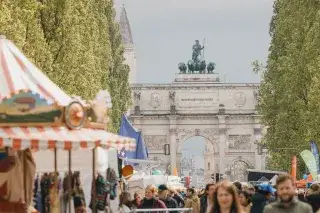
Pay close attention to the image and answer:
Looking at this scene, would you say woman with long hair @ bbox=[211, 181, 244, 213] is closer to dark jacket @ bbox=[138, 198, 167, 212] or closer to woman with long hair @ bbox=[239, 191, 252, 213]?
woman with long hair @ bbox=[239, 191, 252, 213]

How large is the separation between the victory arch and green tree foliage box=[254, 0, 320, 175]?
52001 mm

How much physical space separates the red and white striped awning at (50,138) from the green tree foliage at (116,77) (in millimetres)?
47665

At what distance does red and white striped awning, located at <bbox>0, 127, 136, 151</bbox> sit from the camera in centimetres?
1577

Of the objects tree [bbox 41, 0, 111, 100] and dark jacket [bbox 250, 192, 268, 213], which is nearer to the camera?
dark jacket [bbox 250, 192, 268, 213]

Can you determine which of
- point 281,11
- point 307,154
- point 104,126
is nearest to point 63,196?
point 104,126

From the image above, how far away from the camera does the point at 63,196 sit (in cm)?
1989

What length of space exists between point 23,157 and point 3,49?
1765mm

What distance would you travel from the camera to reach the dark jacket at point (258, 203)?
17.8 meters

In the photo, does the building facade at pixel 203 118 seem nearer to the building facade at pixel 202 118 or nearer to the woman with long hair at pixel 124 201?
the building facade at pixel 202 118

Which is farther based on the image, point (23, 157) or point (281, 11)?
point (281, 11)

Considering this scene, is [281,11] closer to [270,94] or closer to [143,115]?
[270,94]

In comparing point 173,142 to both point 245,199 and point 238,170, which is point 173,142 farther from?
point 245,199

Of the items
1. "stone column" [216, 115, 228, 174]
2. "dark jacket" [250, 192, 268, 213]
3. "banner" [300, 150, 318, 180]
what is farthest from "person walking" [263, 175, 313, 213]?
"stone column" [216, 115, 228, 174]

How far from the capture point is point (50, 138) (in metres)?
16.2
